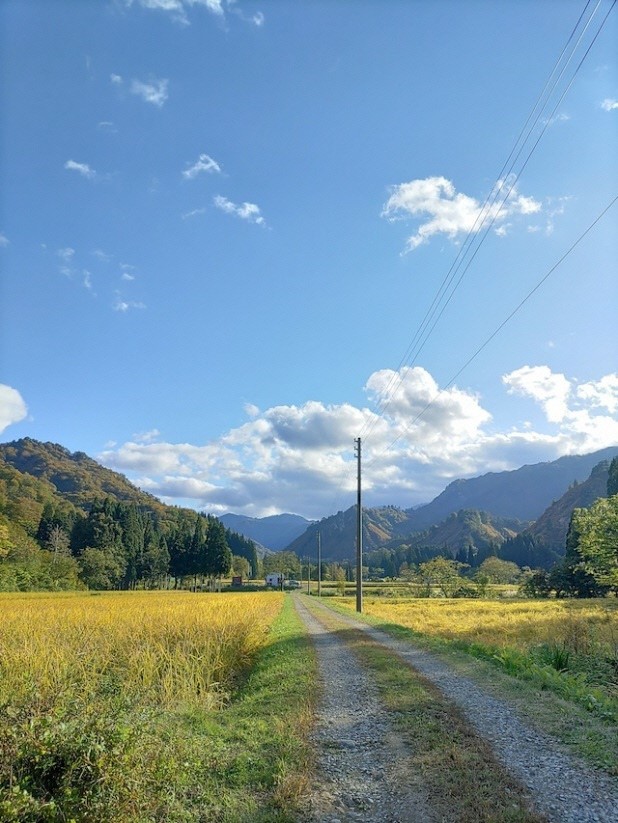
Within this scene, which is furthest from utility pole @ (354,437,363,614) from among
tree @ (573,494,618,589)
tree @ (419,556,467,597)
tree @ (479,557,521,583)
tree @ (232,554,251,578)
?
tree @ (232,554,251,578)

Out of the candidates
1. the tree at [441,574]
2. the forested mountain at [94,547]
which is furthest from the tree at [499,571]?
the forested mountain at [94,547]

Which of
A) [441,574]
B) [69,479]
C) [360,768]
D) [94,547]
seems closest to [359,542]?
[360,768]

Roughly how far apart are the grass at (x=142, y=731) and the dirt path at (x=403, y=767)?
37 cm

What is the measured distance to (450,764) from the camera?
5562mm

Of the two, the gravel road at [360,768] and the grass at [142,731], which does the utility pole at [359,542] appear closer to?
the grass at [142,731]

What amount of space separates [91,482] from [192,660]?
194538mm

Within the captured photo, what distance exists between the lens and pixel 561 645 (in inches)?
643

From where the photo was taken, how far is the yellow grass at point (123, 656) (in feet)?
24.8

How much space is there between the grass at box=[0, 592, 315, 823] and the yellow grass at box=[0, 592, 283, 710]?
0.04 metres

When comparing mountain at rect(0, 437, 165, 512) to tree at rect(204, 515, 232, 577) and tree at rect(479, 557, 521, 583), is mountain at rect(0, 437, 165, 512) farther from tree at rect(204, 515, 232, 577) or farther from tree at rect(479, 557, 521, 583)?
tree at rect(479, 557, 521, 583)

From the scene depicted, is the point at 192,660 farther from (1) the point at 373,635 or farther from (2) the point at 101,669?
(1) the point at 373,635

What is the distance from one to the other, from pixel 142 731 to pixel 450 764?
3282 mm

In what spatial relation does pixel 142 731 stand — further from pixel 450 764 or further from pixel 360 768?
pixel 450 764

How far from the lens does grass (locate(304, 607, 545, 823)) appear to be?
455 cm
